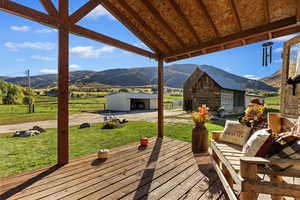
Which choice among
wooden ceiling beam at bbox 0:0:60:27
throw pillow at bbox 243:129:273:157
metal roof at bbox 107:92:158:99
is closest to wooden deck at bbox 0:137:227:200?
throw pillow at bbox 243:129:273:157

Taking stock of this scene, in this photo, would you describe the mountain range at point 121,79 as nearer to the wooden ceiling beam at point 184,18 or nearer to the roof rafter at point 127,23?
the roof rafter at point 127,23

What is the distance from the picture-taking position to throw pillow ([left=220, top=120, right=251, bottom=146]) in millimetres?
2285

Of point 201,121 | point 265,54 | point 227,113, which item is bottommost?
point 227,113

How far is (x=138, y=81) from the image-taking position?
76812 millimetres

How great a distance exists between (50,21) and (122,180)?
2.87 meters

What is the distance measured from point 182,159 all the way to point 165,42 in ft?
9.67

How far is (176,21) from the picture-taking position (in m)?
3.04

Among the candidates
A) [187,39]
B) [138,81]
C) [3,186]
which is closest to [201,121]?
[187,39]

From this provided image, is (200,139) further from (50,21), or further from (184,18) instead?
(50,21)

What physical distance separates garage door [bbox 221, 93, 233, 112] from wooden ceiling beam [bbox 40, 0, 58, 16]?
14167mm

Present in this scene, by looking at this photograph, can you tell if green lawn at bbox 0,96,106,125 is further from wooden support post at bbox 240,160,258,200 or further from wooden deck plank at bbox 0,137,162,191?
wooden support post at bbox 240,160,258,200

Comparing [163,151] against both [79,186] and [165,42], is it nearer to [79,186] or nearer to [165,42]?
[79,186]

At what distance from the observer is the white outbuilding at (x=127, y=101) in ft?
63.1

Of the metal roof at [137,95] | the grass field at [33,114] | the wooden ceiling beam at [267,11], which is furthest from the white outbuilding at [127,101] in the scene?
the wooden ceiling beam at [267,11]
